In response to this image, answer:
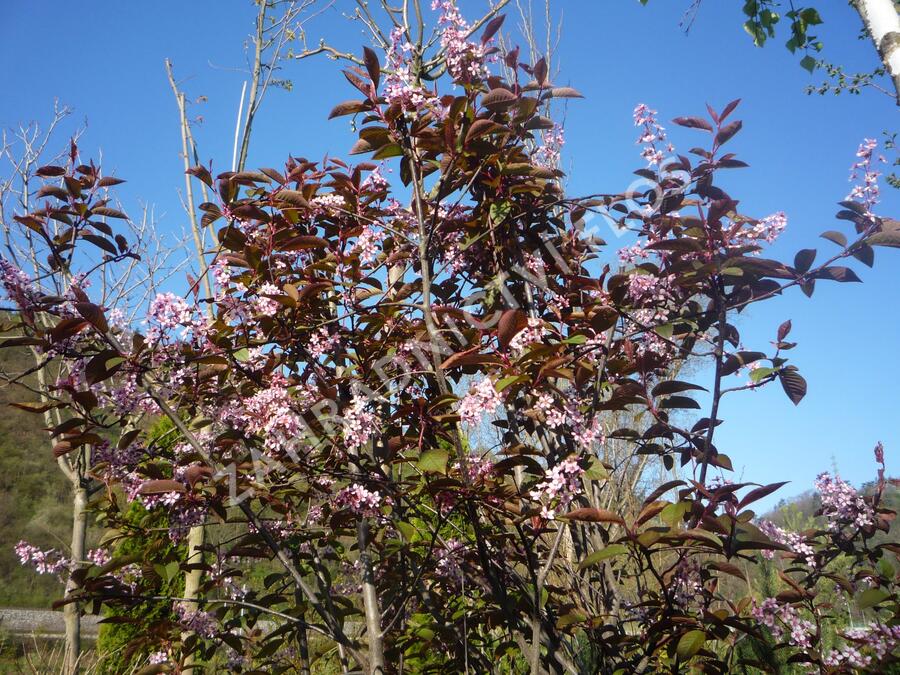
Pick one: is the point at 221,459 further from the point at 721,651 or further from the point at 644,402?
the point at 721,651

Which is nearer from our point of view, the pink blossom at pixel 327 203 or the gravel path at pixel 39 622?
the pink blossom at pixel 327 203

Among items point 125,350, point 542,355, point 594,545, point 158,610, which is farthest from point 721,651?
point 158,610

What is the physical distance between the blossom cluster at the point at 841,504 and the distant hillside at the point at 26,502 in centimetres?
1697

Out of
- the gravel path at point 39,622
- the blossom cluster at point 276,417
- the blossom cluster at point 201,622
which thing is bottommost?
the gravel path at point 39,622

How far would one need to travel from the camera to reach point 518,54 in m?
1.84

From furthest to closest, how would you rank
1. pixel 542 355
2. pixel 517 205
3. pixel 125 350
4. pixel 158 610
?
pixel 158 610 < pixel 517 205 < pixel 125 350 < pixel 542 355

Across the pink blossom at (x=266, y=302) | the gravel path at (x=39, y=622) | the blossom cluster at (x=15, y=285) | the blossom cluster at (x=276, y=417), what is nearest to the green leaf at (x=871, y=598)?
the blossom cluster at (x=276, y=417)

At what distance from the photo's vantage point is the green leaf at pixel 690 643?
1316 millimetres

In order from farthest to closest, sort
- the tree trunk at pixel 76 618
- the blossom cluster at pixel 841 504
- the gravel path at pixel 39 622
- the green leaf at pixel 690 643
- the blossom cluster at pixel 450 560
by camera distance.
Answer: the gravel path at pixel 39 622 → the tree trunk at pixel 76 618 → the blossom cluster at pixel 841 504 → the blossom cluster at pixel 450 560 → the green leaf at pixel 690 643

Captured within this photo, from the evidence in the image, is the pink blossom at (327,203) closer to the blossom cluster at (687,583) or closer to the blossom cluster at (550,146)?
the blossom cluster at (550,146)

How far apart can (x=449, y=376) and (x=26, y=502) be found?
22842mm

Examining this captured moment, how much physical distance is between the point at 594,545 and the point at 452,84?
1.52 m

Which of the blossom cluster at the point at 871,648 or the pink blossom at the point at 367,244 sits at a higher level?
the pink blossom at the point at 367,244

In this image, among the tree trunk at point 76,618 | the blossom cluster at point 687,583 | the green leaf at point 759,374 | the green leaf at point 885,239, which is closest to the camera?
the green leaf at point 885,239
